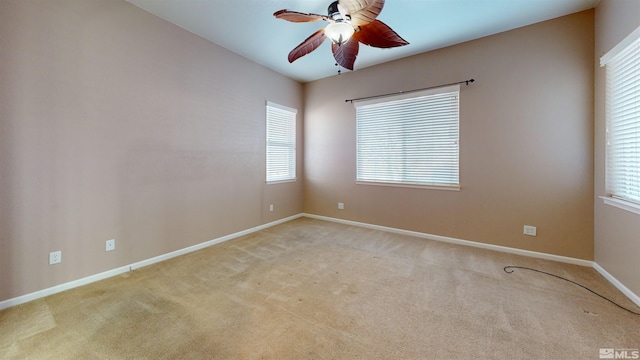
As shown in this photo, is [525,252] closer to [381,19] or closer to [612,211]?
[612,211]

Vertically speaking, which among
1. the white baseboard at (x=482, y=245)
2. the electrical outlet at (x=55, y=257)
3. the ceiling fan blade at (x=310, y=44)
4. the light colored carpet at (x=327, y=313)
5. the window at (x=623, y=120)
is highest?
the ceiling fan blade at (x=310, y=44)

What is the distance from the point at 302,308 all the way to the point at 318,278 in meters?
0.51

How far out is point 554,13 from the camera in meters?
2.68

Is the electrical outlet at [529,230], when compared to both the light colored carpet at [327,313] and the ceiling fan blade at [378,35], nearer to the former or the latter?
the light colored carpet at [327,313]

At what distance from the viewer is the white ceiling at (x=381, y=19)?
252cm

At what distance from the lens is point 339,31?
1933 mm

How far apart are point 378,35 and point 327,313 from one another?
7.67 feet

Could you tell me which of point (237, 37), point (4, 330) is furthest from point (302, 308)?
point (237, 37)

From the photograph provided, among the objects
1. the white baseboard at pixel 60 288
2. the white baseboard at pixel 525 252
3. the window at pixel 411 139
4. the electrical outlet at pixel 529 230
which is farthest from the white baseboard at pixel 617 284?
the white baseboard at pixel 60 288

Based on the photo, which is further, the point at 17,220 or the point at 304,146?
the point at 304,146

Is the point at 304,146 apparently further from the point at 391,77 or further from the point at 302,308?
the point at 302,308

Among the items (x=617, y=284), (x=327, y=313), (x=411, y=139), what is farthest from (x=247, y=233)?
(x=617, y=284)

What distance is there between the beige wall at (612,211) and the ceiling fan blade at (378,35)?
6.42 ft

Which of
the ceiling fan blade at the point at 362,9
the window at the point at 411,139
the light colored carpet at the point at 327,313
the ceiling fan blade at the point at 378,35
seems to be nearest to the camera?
the light colored carpet at the point at 327,313
